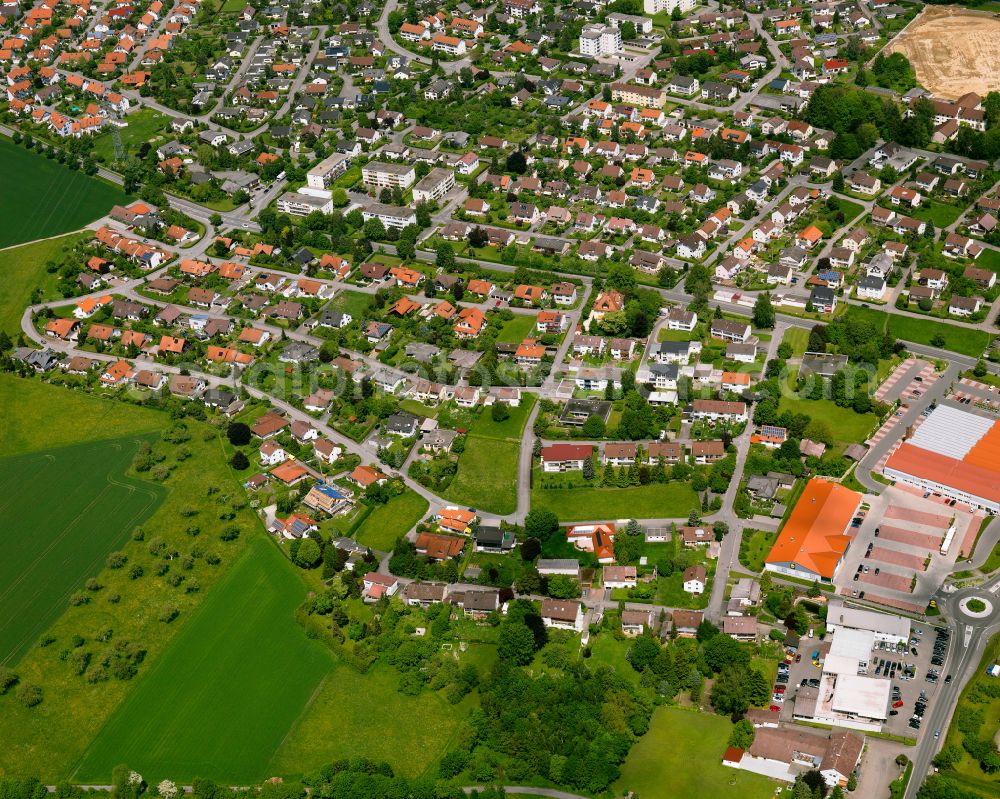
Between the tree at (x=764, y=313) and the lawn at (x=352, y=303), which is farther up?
the tree at (x=764, y=313)

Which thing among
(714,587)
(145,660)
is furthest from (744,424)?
(145,660)

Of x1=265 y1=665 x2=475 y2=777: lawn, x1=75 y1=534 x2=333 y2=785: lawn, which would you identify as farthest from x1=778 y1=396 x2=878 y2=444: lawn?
x1=75 y1=534 x2=333 y2=785: lawn

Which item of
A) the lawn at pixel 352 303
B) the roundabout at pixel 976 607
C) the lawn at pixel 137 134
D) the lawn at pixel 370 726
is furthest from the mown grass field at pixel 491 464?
the lawn at pixel 137 134

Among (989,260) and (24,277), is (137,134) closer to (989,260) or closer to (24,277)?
(24,277)

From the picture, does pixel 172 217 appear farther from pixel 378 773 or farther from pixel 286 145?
pixel 378 773

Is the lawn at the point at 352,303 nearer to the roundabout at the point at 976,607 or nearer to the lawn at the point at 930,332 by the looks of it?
the lawn at the point at 930,332

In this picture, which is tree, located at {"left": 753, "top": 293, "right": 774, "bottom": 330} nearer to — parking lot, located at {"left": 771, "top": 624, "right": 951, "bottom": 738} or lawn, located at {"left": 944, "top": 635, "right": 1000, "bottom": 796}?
parking lot, located at {"left": 771, "top": 624, "right": 951, "bottom": 738}

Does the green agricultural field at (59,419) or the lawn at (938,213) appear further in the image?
the lawn at (938,213)
